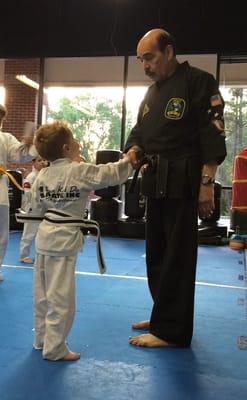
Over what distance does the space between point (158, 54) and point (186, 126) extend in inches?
15.8

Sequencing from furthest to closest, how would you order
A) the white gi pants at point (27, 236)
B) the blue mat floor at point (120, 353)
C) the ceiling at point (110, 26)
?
the ceiling at point (110, 26) → the white gi pants at point (27, 236) → the blue mat floor at point (120, 353)

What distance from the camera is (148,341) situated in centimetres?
232

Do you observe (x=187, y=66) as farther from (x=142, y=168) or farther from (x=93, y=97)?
(x=93, y=97)

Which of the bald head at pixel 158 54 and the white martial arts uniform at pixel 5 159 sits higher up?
the bald head at pixel 158 54

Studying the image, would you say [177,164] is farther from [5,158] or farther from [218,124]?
[5,158]

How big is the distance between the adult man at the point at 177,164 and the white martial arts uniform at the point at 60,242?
0.95 ft

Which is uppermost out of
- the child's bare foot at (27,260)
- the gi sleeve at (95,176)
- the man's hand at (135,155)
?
the man's hand at (135,155)

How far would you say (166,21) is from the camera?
23.4ft

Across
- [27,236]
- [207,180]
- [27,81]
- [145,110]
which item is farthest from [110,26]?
[207,180]

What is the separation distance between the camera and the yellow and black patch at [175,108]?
7.34 feet

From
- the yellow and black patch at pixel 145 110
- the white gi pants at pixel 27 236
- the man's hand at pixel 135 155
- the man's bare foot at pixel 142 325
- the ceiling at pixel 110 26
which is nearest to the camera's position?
the man's hand at pixel 135 155

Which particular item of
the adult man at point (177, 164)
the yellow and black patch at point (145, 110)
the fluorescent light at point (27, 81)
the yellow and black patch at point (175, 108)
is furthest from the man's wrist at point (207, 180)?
the fluorescent light at point (27, 81)

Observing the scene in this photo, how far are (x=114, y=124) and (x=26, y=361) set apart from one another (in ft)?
22.5

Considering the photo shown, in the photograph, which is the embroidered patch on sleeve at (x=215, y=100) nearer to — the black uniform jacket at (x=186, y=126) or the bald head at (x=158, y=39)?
the black uniform jacket at (x=186, y=126)
